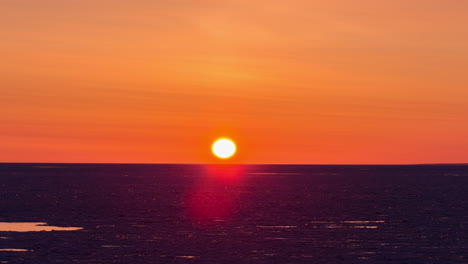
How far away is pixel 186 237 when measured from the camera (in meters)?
52.5

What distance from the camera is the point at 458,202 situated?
3698 inches

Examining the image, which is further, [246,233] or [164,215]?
[164,215]

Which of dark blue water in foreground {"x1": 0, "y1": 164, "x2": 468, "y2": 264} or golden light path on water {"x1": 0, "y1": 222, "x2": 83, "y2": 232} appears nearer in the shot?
dark blue water in foreground {"x1": 0, "y1": 164, "x2": 468, "y2": 264}

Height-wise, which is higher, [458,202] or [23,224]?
[458,202]

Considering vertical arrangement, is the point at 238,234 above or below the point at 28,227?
below

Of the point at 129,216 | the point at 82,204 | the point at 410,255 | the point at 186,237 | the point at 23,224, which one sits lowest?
the point at 410,255

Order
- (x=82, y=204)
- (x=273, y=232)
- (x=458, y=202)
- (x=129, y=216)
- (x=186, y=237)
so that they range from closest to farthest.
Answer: (x=186, y=237) → (x=273, y=232) → (x=129, y=216) → (x=82, y=204) → (x=458, y=202)

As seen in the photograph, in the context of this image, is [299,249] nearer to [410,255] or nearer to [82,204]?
[410,255]

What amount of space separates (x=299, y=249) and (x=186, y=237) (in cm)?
943

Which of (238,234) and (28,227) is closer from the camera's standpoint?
(238,234)

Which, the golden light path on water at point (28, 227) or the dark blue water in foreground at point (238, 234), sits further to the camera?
the golden light path on water at point (28, 227)

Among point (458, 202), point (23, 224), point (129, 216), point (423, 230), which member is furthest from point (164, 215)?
point (458, 202)

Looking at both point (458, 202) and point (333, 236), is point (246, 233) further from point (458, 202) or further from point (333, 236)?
point (458, 202)

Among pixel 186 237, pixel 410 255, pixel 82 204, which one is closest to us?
pixel 410 255
